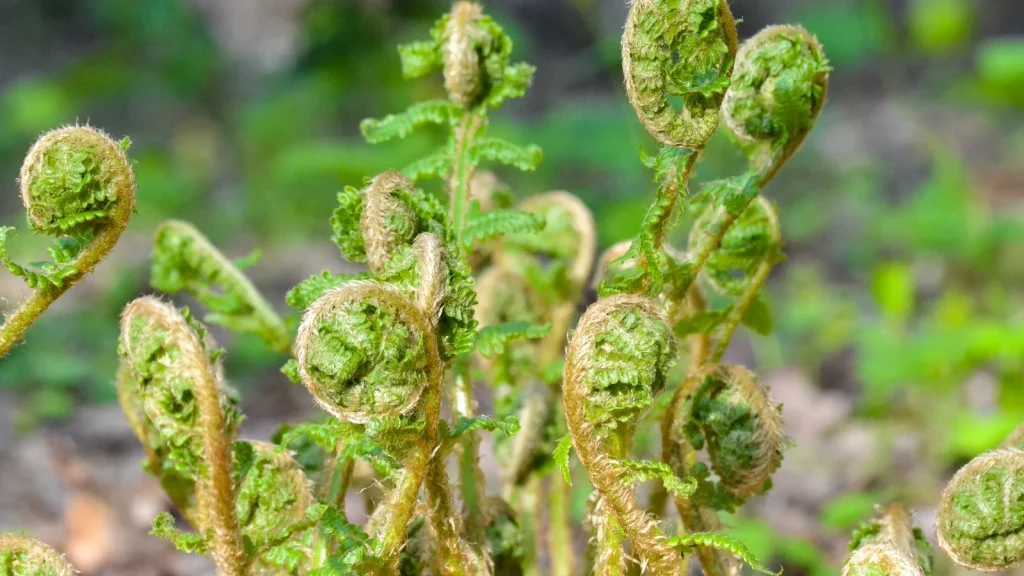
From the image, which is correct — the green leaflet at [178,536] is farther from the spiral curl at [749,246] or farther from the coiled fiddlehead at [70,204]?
the spiral curl at [749,246]

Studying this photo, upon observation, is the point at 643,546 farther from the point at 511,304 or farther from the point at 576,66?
the point at 576,66

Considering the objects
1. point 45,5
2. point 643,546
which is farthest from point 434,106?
point 45,5

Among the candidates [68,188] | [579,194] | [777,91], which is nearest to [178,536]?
[68,188]

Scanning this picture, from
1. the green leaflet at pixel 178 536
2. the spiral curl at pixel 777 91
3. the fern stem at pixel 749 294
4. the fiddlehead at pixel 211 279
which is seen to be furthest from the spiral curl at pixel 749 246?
the green leaflet at pixel 178 536

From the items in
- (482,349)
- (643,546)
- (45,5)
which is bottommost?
(643,546)

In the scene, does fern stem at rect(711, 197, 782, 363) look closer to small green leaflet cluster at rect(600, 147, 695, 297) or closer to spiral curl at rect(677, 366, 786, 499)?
spiral curl at rect(677, 366, 786, 499)

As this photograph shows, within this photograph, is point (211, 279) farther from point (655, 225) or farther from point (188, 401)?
point (655, 225)
